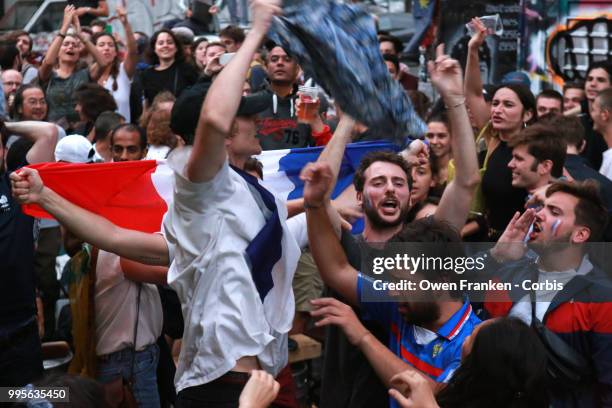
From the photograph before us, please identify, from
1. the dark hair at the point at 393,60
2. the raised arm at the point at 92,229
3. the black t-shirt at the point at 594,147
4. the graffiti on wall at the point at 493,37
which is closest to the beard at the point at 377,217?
the raised arm at the point at 92,229

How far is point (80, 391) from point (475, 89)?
4.93m

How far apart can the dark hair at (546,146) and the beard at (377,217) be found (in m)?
1.53

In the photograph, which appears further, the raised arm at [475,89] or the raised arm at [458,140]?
the raised arm at [475,89]

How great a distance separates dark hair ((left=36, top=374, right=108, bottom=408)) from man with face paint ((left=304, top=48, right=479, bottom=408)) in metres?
1.10

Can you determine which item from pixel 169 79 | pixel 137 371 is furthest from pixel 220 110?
pixel 169 79

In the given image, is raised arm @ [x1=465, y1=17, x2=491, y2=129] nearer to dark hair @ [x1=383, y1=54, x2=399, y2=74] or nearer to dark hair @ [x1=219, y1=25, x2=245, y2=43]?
dark hair @ [x1=383, y1=54, x2=399, y2=74]

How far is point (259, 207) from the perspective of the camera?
12.8 ft

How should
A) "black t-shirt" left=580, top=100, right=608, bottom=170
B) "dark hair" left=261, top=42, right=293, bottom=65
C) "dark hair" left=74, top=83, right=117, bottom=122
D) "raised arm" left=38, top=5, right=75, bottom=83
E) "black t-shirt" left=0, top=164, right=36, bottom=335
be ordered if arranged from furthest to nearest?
"raised arm" left=38, top=5, right=75, bottom=83
"dark hair" left=74, top=83, right=117, bottom=122
"black t-shirt" left=580, top=100, right=608, bottom=170
"black t-shirt" left=0, top=164, right=36, bottom=335
"dark hair" left=261, top=42, right=293, bottom=65

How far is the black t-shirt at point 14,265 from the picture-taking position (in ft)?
16.2

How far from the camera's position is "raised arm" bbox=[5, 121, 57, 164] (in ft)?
18.3

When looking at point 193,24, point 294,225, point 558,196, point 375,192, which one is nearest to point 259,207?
point 294,225

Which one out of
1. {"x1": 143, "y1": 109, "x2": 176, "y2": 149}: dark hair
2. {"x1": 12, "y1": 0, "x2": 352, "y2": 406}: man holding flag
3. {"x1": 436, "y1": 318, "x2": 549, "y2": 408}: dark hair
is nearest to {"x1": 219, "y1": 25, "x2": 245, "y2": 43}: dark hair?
{"x1": 143, "y1": 109, "x2": 176, "y2": 149}: dark hair

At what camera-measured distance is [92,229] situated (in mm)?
4031

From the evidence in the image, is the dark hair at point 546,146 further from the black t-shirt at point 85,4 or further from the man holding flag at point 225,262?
the black t-shirt at point 85,4
